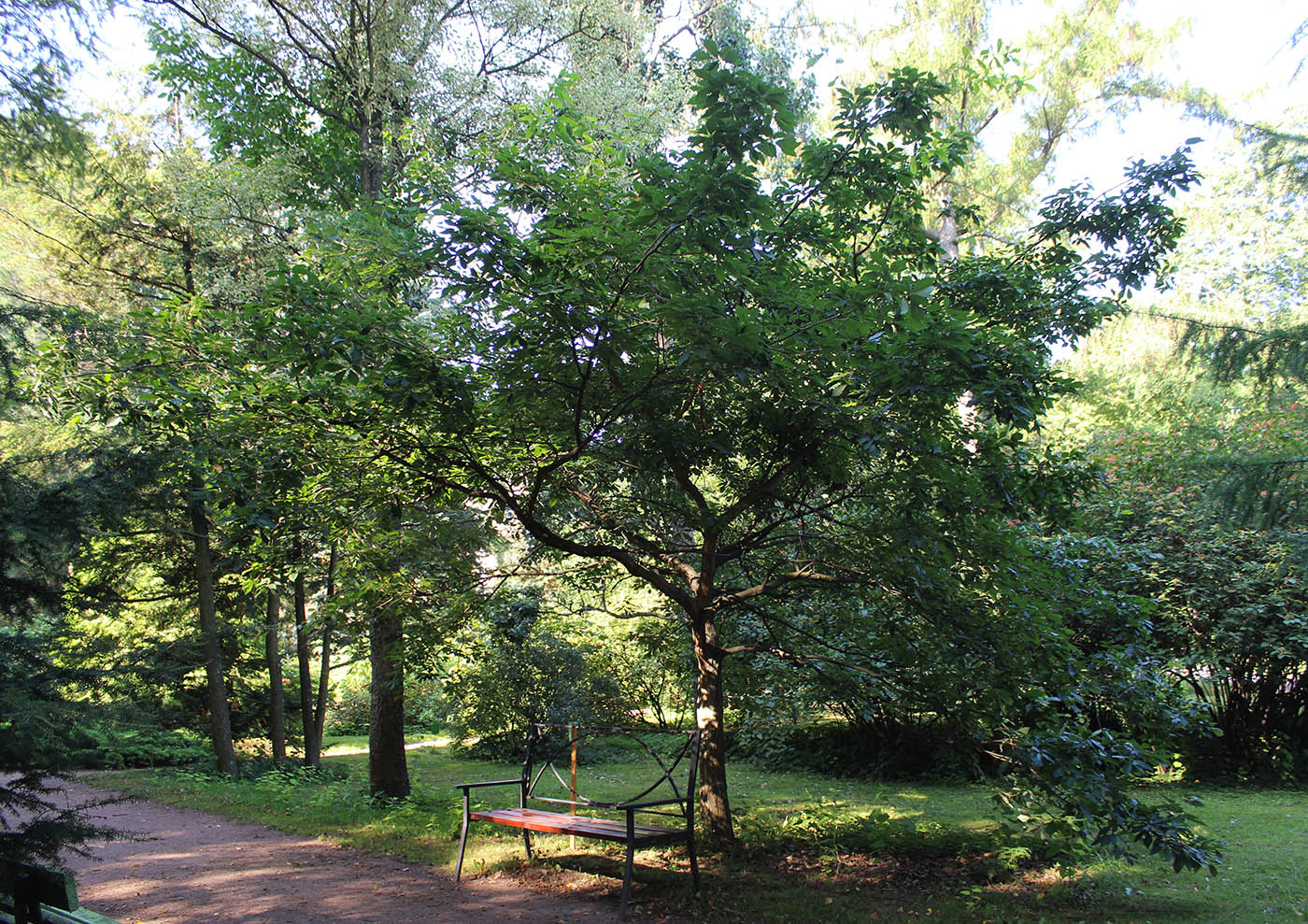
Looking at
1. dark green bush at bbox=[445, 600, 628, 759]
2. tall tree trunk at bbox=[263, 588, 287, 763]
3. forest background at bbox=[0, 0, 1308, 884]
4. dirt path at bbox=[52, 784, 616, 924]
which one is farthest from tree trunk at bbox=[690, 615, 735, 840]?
tall tree trunk at bbox=[263, 588, 287, 763]

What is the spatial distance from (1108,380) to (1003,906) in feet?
51.0

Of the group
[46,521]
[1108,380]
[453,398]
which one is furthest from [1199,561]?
[46,521]

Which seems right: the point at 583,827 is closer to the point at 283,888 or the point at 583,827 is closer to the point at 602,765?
the point at 283,888

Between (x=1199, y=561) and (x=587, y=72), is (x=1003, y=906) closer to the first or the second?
(x=1199, y=561)

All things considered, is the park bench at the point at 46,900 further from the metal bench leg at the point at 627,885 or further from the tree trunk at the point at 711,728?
the tree trunk at the point at 711,728

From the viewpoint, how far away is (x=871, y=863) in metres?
6.95

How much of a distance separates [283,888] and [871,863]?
4593 mm

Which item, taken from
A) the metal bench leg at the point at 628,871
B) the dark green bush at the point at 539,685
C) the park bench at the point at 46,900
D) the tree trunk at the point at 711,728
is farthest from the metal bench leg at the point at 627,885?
the dark green bush at the point at 539,685

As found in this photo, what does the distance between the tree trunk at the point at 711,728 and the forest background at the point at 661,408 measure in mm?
30

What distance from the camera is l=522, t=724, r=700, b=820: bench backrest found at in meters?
7.14

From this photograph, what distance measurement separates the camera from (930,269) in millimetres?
6652

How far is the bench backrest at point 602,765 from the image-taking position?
7137 millimetres

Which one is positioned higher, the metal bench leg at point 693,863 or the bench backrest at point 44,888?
the bench backrest at point 44,888

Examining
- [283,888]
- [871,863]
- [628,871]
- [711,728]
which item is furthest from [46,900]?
[871,863]
